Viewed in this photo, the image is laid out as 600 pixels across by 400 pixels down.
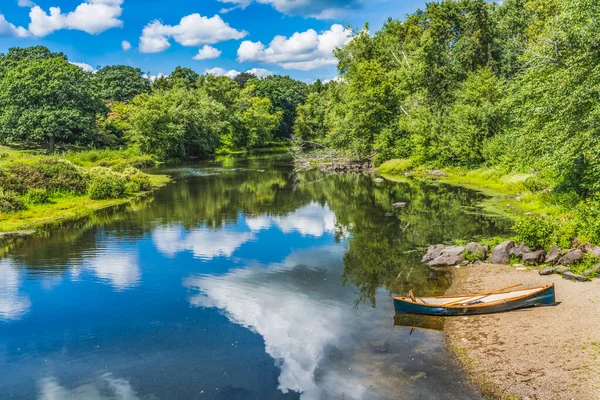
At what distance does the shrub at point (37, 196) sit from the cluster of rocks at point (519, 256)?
36.0m

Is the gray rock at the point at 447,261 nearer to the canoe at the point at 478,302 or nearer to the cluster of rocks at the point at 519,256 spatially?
the cluster of rocks at the point at 519,256

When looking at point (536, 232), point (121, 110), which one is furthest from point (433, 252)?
point (121, 110)

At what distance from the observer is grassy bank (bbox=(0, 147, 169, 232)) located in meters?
37.8

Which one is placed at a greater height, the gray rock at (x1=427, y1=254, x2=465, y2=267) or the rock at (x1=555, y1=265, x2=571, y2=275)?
the rock at (x1=555, y1=265, x2=571, y2=275)

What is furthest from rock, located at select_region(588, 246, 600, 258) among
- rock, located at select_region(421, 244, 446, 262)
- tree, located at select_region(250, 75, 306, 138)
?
tree, located at select_region(250, 75, 306, 138)

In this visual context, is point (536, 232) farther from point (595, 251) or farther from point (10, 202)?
point (10, 202)

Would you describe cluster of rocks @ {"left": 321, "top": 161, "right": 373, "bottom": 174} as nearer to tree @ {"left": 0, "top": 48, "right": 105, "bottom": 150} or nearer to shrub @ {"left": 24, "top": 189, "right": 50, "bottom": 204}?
shrub @ {"left": 24, "top": 189, "right": 50, "bottom": 204}

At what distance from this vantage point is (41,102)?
260 ft

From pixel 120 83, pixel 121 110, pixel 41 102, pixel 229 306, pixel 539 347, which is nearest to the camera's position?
pixel 539 347

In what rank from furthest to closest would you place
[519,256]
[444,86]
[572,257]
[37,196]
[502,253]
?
[444,86] → [37,196] → [502,253] → [519,256] → [572,257]

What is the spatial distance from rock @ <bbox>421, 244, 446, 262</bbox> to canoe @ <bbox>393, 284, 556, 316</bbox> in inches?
265

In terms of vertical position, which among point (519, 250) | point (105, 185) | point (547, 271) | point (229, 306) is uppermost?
point (105, 185)

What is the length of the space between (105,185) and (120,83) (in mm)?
87074

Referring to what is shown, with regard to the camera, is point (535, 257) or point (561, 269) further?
point (535, 257)
